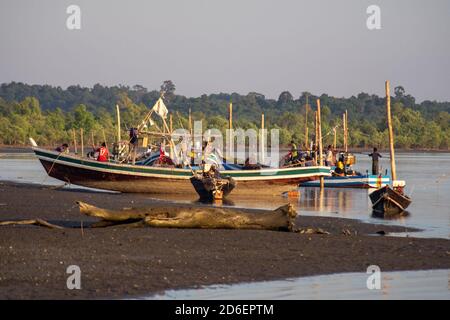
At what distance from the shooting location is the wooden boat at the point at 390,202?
3184cm

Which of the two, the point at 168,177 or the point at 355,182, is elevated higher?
the point at 168,177

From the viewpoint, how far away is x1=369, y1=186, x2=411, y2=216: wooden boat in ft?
104

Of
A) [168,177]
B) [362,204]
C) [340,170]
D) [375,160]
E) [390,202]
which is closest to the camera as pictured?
[390,202]

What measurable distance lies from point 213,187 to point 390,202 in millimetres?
7672

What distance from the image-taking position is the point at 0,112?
13538 centimetres

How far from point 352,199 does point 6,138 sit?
81.0 m

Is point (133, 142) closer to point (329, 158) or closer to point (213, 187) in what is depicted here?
point (213, 187)

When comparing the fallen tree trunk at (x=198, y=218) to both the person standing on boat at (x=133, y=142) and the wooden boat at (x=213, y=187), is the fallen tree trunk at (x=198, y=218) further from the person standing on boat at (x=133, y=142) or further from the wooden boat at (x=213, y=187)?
the person standing on boat at (x=133, y=142)

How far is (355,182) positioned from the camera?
4691 cm

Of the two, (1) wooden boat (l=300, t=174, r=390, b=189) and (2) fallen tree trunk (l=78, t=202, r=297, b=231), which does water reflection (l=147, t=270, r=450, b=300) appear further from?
(1) wooden boat (l=300, t=174, r=390, b=189)

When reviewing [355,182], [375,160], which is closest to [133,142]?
[355,182]
